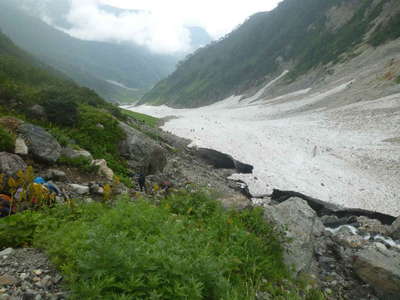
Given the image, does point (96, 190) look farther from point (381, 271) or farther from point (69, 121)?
point (381, 271)

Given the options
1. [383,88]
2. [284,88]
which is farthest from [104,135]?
[284,88]

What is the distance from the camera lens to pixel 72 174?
7.84m

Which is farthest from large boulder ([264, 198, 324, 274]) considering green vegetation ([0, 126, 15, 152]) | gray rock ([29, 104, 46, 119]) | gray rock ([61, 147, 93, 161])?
gray rock ([29, 104, 46, 119])

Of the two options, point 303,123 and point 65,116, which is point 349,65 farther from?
point 65,116

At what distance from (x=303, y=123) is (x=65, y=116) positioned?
26.8 metres

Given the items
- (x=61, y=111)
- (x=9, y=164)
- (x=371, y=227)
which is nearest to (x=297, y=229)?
(x=371, y=227)

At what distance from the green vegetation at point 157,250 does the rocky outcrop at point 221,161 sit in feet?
41.3

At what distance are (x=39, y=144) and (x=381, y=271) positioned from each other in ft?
30.5

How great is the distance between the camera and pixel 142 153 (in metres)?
11.8

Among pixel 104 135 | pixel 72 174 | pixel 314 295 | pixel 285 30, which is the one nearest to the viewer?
pixel 314 295

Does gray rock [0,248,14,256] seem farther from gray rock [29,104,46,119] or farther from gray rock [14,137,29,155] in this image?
gray rock [29,104,46,119]

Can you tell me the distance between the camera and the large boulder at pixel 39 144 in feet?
24.8

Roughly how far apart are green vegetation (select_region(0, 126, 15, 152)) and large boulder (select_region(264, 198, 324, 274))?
6839 mm

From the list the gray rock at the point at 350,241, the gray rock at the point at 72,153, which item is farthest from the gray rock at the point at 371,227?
the gray rock at the point at 72,153
